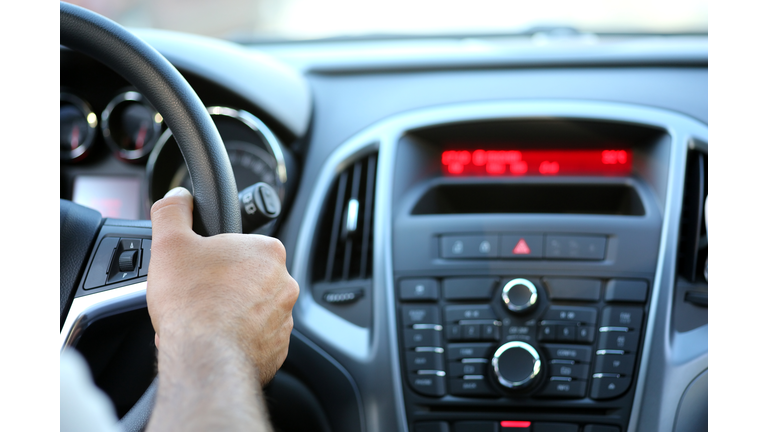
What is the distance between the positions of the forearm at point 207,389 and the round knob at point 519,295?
657mm

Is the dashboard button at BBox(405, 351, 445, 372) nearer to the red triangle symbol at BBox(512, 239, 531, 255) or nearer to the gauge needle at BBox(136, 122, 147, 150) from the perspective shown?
the red triangle symbol at BBox(512, 239, 531, 255)

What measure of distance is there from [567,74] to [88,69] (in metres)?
1.15

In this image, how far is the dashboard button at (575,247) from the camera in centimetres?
130

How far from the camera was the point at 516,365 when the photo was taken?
123 cm

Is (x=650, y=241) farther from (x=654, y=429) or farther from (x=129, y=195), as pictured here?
(x=129, y=195)

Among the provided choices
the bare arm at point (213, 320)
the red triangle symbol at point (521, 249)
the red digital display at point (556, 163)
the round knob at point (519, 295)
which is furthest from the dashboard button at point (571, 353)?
the bare arm at point (213, 320)

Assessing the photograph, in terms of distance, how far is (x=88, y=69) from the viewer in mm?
1470

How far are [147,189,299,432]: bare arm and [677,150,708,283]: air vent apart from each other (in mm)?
894

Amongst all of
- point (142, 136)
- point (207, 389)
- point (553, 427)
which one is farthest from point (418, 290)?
point (142, 136)

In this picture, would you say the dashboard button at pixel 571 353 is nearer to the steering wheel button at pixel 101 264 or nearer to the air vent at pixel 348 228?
the air vent at pixel 348 228

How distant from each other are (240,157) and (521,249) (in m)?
0.74

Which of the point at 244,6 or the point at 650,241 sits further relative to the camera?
the point at 244,6
